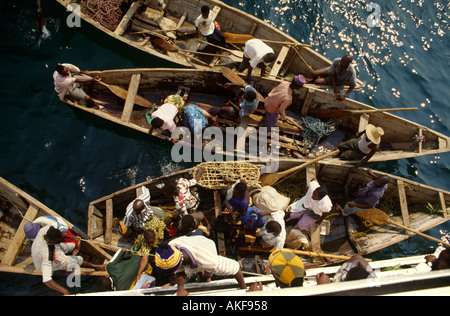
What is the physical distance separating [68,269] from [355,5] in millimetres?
12896

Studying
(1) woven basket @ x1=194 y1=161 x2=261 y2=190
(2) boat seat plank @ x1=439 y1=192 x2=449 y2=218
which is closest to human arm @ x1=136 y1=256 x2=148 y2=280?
(1) woven basket @ x1=194 y1=161 x2=261 y2=190

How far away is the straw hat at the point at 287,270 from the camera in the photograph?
4.11m

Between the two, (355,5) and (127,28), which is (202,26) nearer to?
(127,28)

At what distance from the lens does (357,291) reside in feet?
10.2

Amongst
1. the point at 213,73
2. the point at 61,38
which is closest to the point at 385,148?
the point at 213,73

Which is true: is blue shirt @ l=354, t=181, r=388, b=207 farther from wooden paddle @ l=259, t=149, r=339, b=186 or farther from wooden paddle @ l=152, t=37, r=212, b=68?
wooden paddle @ l=152, t=37, r=212, b=68

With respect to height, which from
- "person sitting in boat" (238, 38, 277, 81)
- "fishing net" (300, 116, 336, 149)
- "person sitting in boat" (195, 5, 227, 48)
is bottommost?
"fishing net" (300, 116, 336, 149)

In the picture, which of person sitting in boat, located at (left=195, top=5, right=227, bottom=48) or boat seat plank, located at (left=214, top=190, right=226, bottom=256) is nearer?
boat seat plank, located at (left=214, top=190, right=226, bottom=256)

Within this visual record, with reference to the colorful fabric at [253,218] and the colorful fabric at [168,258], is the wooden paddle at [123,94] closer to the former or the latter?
the colorful fabric at [253,218]

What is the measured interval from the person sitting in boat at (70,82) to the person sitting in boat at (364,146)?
648cm

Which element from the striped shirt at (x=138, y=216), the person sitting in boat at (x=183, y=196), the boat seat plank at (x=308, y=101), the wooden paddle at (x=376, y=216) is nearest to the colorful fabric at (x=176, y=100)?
the person sitting in boat at (x=183, y=196)

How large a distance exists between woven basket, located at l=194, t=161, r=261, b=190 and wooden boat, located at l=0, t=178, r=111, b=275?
2531 mm

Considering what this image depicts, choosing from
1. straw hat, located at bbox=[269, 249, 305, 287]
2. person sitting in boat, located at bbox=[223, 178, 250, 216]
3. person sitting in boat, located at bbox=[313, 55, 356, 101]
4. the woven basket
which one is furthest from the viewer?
person sitting in boat, located at bbox=[313, 55, 356, 101]

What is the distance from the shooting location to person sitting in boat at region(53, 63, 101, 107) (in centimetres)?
624
